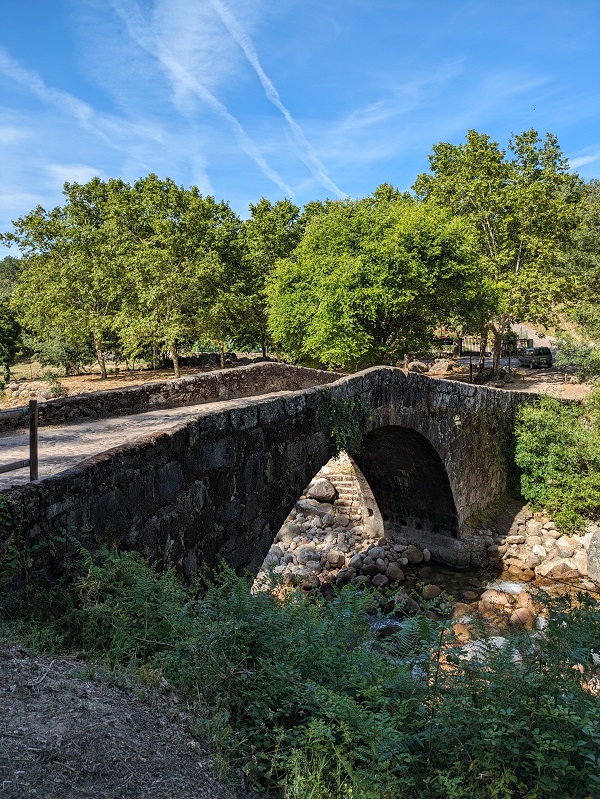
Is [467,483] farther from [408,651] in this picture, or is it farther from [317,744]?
[317,744]

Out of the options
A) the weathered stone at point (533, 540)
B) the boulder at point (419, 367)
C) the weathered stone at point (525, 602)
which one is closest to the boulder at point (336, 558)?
the weathered stone at point (525, 602)

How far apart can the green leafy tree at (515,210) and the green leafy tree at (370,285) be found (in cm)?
536

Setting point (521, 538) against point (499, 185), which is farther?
point (499, 185)

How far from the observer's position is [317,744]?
3.49 m

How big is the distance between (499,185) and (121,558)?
93.3 ft

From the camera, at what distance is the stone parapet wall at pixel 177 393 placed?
8.52 metres

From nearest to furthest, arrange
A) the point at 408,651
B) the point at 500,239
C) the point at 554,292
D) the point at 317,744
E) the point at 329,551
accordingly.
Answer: the point at 317,744, the point at 408,651, the point at 329,551, the point at 554,292, the point at 500,239

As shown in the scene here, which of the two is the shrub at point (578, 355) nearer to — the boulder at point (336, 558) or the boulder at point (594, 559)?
the boulder at point (594, 559)

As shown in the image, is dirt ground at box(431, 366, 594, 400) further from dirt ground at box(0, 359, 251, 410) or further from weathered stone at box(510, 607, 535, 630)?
weathered stone at box(510, 607, 535, 630)

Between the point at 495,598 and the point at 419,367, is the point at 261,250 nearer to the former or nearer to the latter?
the point at 419,367

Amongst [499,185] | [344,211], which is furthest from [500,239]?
[344,211]

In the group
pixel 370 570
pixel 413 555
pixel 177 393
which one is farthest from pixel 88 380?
pixel 177 393

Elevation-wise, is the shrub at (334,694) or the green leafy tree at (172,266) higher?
the green leafy tree at (172,266)

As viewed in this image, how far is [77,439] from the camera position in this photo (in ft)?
24.3
